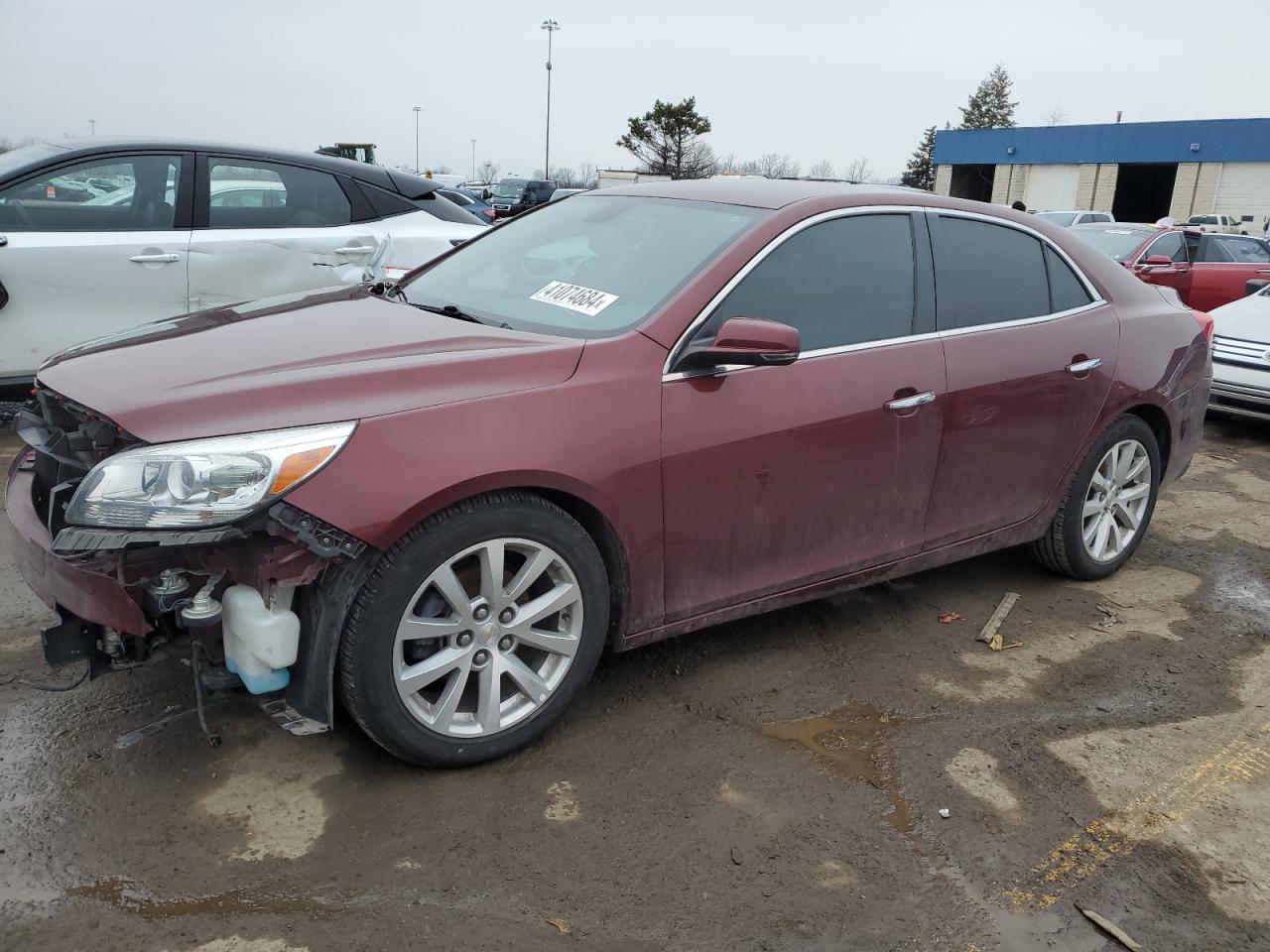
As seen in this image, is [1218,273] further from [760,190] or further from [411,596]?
[411,596]

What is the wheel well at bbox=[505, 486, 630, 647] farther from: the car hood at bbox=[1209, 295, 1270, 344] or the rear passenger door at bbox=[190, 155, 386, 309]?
the car hood at bbox=[1209, 295, 1270, 344]

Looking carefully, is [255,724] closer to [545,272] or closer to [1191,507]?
[545,272]

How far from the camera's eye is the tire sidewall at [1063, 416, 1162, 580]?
432 cm

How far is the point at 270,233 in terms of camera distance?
612 cm

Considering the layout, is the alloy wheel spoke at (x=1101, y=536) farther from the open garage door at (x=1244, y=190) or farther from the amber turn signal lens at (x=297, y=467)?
the open garage door at (x=1244, y=190)

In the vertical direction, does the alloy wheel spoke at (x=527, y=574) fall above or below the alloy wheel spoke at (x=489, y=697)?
above

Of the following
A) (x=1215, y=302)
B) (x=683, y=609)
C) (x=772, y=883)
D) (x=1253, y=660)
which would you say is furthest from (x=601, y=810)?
(x=1215, y=302)

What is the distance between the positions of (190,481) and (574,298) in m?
1.38

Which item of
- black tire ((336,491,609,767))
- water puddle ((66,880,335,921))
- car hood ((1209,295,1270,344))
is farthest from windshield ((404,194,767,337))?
car hood ((1209,295,1270,344))

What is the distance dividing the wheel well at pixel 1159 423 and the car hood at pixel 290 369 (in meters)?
2.78

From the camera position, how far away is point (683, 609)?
10.6 feet

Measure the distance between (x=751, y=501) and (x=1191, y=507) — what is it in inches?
157

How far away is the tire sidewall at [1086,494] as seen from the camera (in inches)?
170

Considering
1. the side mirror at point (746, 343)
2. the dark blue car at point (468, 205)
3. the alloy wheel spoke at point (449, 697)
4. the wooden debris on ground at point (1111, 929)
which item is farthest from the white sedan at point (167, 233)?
the wooden debris on ground at point (1111, 929)
